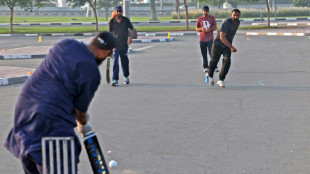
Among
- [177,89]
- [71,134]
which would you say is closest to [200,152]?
[71,134]

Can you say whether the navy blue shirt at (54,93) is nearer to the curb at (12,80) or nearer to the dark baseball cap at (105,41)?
the dark baseball cap at (105,41)

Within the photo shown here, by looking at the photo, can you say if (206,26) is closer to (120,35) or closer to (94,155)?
(120,35)

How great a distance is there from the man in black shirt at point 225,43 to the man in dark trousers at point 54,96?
8304mm

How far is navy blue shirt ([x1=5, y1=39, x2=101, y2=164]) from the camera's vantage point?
368 cm

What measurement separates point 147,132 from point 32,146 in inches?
168

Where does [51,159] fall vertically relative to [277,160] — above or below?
above

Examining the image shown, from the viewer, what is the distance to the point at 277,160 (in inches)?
252

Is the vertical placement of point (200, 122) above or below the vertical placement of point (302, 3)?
below

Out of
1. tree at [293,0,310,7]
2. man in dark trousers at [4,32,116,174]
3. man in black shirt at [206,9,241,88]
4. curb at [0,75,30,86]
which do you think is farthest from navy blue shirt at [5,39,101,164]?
tree at [293,0,310,7]

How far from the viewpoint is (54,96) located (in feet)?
12.1

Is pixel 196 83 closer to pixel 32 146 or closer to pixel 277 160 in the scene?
pixel 277 160

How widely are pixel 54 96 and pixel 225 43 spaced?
28.0 feet

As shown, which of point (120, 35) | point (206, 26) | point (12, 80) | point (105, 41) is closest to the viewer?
point (105, 41)

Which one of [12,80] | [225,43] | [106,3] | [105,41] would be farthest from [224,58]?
[106,3]
